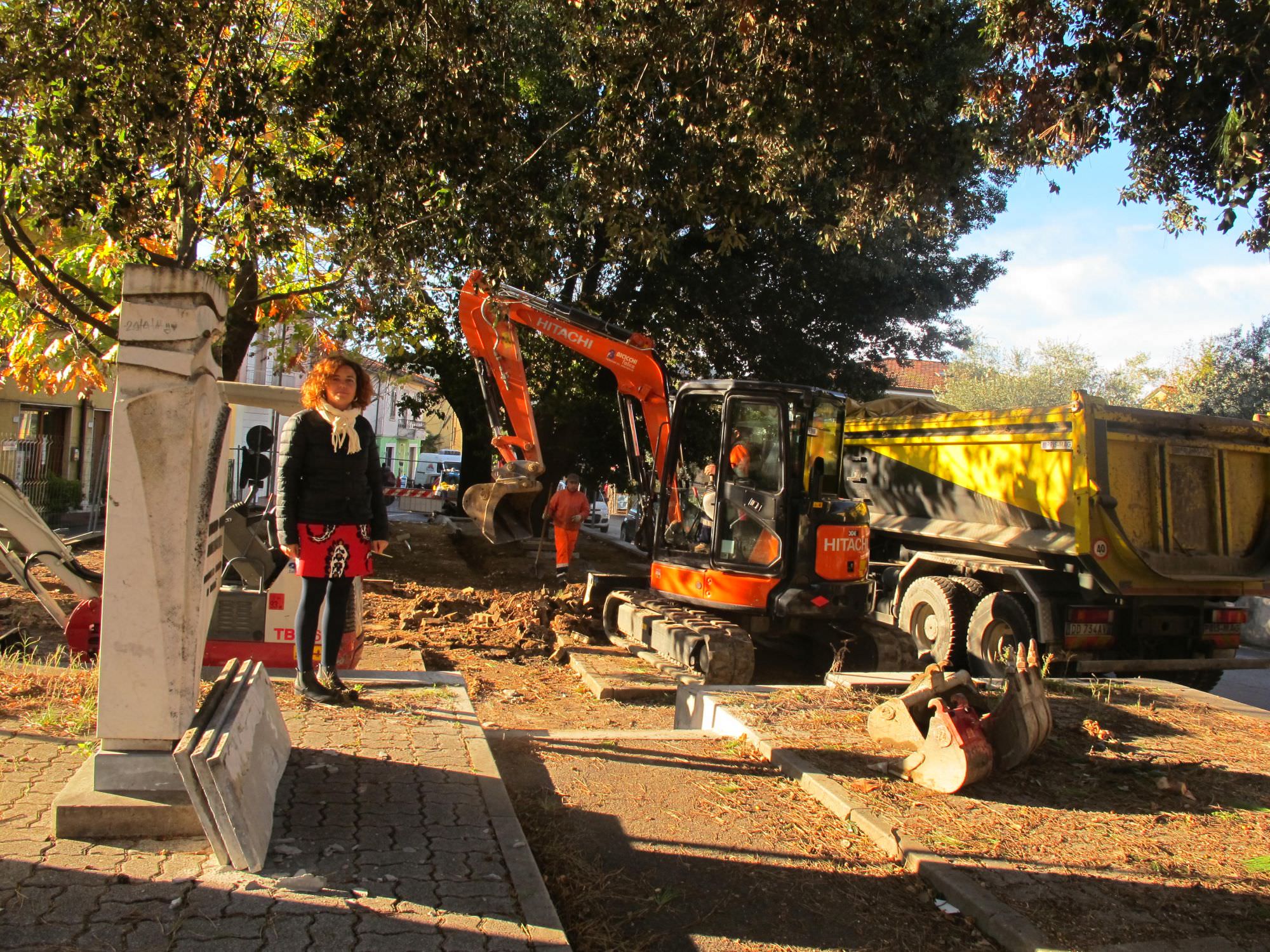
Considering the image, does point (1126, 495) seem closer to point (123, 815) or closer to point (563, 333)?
point (563, 333)

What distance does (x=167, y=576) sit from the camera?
3.17 metres

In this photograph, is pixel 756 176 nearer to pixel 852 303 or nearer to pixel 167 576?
pixel 167 576

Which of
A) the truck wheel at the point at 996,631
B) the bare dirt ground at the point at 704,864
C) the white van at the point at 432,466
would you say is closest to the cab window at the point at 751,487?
the truck wheel at the point at 996,631

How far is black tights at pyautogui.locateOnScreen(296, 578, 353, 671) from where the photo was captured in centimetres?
477

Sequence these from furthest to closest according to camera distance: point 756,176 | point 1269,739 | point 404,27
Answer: point 756,176 < point 404,27 < point 1269,739

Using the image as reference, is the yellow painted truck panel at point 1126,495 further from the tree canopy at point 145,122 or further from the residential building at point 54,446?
the residential building at point 54,446

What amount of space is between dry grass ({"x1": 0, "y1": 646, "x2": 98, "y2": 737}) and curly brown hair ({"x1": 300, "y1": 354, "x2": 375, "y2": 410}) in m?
1.77

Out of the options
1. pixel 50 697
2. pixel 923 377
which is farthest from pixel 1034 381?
pixel 50 697

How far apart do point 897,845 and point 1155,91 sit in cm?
510

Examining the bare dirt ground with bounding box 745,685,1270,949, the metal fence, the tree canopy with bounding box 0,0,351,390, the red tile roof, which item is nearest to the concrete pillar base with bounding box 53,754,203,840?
the bare dirt ground with bounding box 745,685,1270,949

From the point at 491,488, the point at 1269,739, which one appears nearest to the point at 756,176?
the point at 491,488

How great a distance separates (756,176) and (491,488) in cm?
426

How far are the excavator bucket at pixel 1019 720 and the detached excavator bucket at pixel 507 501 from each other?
20.0ft

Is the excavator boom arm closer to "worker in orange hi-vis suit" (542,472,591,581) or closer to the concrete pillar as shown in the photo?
"worker in orange hi-vis suit" (542,472,591,581)
